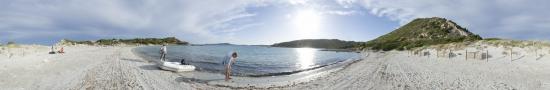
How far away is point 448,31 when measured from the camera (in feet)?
618

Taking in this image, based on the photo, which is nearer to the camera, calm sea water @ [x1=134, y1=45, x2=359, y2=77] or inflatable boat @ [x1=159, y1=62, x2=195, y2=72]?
inflatable boat @ [x1=159, y1=62, x2=195, y2=72]

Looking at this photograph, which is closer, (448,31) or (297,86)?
(297,86)

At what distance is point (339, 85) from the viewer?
23.5 m

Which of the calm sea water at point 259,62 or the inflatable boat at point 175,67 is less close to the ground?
the inflatable boat at point 175,67

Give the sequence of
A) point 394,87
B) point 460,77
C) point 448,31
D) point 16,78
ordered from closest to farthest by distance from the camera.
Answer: point 394,87
point 16,78
point 460,77
point 448,31

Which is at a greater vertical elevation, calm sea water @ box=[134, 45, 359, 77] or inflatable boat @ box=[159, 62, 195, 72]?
inflatable boat @ box=[159, 62, 195, 72]

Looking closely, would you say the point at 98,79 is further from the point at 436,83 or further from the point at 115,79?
the point at 436,83

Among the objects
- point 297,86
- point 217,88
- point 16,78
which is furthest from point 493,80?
point 16,78

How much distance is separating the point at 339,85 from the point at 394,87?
125 inches

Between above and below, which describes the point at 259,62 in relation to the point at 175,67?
below

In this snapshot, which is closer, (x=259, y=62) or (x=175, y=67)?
(x=175, y=67)

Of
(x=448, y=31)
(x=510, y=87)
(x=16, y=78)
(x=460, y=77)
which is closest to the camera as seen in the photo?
(x=510, y=87)

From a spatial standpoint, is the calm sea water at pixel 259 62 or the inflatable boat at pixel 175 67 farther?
the calm sea water at pixel 259 62

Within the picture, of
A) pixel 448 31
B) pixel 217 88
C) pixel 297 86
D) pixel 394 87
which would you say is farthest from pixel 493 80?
pixel 448 31
